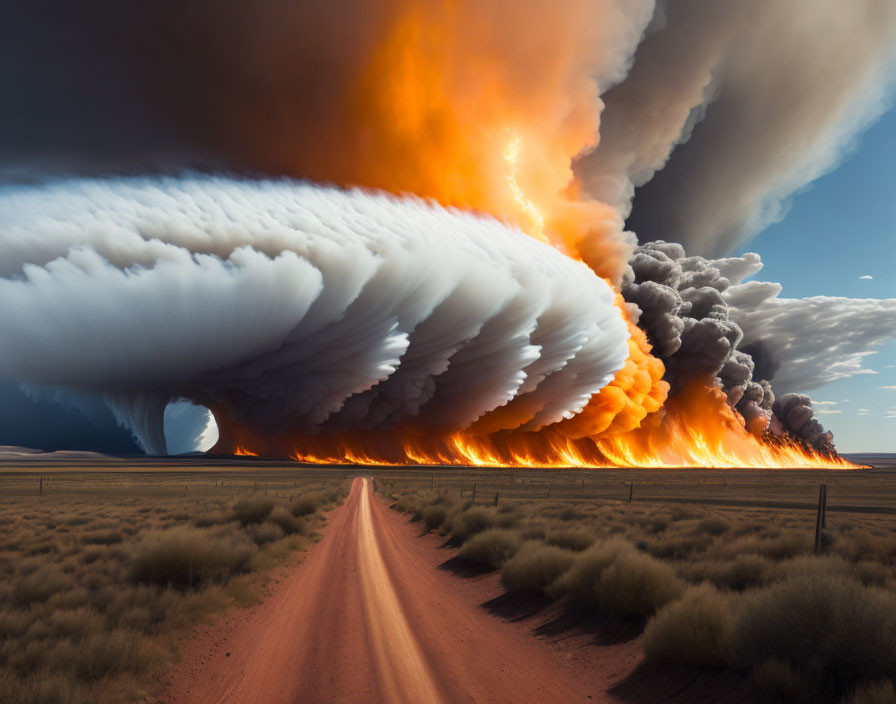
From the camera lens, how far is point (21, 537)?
738 inches

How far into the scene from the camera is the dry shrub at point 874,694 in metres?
4.82

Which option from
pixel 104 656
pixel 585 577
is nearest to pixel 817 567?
pixel 585 577

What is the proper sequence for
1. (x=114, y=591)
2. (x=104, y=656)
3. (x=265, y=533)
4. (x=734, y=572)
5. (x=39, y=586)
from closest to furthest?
(x=104, y=656)
(x=114, y=591)
(x=39, y=586)
(x=734, y=572)
(x=265, y=533)

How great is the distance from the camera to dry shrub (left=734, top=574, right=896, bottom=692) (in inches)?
215

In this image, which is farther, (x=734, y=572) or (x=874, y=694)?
(x=734, y=572)

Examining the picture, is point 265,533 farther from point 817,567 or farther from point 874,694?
point 874,694

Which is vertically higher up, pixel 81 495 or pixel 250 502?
pixel 250 502

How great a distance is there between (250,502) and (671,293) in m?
108

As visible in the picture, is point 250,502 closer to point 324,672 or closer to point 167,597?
point 167,597

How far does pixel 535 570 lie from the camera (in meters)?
11.6

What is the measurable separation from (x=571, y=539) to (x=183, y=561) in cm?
965

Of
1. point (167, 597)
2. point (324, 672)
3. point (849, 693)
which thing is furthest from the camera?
point (167, 597)

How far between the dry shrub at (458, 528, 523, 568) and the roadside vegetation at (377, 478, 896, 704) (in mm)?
39

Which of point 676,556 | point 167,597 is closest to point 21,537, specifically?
point 167,597
